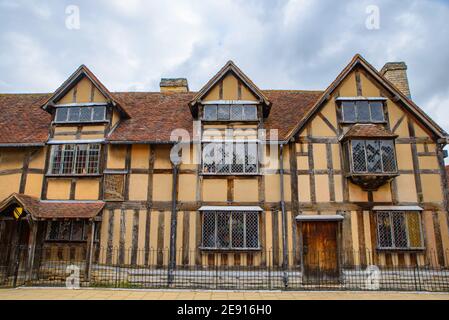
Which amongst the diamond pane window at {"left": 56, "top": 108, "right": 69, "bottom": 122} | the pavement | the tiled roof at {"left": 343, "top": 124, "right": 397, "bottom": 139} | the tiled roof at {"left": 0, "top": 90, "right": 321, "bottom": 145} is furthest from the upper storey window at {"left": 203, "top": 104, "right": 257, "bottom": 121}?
the pavement

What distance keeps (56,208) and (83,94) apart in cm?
518

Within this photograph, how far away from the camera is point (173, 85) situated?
18.2 meters

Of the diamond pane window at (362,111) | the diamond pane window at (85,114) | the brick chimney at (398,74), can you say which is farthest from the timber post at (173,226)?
the brick chimney at (398,74)

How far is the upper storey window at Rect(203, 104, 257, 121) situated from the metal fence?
5.58 m

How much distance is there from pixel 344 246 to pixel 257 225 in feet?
10.9

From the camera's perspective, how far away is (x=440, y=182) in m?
12.7

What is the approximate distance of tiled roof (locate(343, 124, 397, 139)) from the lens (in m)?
12.5

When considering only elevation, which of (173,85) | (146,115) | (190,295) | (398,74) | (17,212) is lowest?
(190,295)

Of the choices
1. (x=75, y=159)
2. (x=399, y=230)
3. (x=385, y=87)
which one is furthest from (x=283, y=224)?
(x=75, y=159)

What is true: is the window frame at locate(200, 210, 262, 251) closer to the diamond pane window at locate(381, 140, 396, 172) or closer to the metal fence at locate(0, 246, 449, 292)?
the metal fence at locate(0, 246, 449, 292)

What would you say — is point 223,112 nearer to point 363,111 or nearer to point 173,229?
point 173,229

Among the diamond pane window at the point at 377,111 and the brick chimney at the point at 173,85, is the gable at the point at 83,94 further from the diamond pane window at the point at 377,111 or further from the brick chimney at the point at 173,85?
the diamond pane window at the point at 377,111
